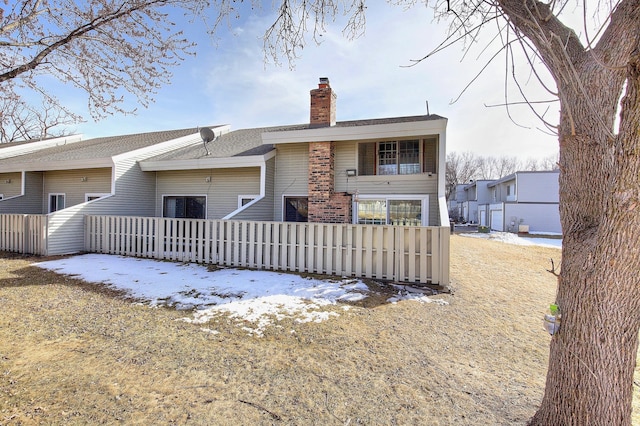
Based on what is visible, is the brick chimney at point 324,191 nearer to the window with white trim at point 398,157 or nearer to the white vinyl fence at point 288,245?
the window with white trim at point 398,157

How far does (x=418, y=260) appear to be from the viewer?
6273mm

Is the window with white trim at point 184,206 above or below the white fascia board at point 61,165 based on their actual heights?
below

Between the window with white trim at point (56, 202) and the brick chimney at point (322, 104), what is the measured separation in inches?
467

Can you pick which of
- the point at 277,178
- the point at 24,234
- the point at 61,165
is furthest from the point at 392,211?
the point at 61,165

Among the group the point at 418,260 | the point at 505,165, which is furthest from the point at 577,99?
the point at 505,165

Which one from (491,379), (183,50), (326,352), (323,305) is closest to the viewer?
(491,379)

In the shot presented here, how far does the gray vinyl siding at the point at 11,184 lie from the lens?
14.2 metres

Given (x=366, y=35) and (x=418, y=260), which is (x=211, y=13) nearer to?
(x=366, y=35)

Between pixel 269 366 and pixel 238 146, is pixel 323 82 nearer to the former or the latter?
pixel 238 146

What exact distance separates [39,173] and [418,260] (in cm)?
1661

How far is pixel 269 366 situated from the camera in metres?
3.02

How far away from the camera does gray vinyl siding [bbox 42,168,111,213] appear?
40.3 ft

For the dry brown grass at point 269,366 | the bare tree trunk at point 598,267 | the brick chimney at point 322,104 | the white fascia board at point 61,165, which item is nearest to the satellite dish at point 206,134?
the white fascia board at point 61,165

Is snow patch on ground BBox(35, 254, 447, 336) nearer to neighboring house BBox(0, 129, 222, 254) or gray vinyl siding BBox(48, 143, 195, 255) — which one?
gray vinyl siding BBox(48, 143, 195, 255)
